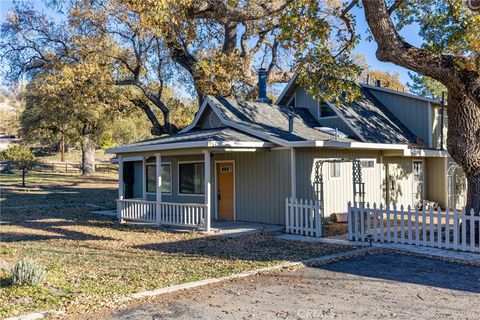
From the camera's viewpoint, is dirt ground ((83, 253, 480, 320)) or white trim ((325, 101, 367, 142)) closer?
dirt ground ((83, 253, 480, 320))

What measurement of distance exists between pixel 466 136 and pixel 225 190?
7794 mm

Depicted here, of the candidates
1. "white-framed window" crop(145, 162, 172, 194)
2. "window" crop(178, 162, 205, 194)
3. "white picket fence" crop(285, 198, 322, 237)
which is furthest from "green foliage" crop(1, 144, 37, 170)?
"white picket fence" crop(285, 198, 322, 237)

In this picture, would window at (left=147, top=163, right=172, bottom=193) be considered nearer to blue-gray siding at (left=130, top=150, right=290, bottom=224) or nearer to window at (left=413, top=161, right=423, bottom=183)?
blue-gray siding at (left=130, top=150, right=290, bottom=224)

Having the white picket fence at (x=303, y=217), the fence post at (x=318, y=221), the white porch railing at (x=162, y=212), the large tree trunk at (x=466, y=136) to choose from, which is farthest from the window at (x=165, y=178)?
the large tree trunk at (x=466, y=136)

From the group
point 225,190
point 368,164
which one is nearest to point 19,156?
point 225,190

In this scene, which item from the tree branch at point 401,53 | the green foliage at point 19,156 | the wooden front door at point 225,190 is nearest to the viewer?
the tree branch at point 401,53

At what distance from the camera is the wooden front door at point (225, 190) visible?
1591 centimetres

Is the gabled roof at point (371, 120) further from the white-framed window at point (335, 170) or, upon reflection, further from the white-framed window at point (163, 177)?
the white-framed window at point (163, 177)

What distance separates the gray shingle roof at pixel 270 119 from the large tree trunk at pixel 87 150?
26.2 m

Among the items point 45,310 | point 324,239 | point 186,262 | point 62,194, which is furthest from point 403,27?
point 62,194

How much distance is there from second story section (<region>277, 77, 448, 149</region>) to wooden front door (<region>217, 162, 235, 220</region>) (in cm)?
428

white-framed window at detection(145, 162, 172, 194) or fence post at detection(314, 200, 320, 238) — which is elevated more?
white-framed window at detection(145, 162, 172, 194)

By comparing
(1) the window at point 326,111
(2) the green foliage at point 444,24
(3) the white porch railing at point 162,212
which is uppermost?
(2) the green foliage at point 444,24

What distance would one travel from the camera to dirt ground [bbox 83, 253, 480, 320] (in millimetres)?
5918
